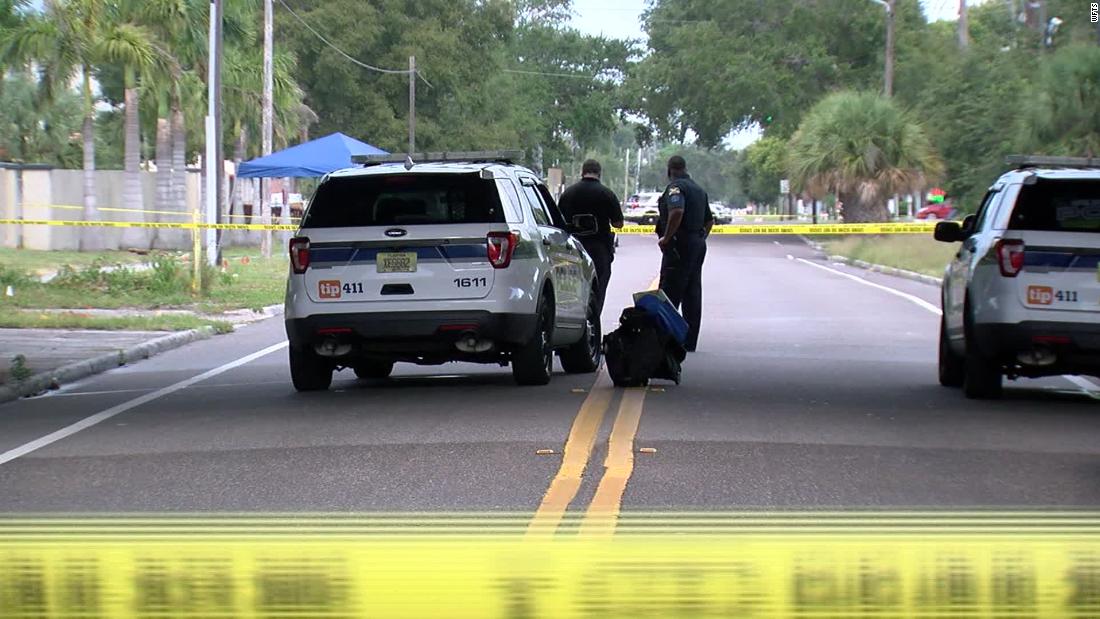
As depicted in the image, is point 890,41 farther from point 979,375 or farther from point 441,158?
point 979,375

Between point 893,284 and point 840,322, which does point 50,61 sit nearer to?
point 893,284

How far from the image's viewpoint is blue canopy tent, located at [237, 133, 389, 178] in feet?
115

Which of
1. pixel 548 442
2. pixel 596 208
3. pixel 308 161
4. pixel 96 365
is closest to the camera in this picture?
pixel 548 442

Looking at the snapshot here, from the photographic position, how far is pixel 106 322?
20.6 meters

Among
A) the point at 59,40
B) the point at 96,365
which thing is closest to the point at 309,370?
the point at 96,365

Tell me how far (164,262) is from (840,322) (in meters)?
11.3

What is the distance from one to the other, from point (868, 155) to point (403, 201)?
144 feet

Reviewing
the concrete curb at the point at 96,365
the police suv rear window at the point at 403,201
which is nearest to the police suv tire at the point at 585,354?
the police suv rear window at the point at 403,201

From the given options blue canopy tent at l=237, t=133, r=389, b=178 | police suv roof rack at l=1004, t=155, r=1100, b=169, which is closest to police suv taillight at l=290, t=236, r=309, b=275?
police suv roof rack at l=1004, t=155, r=1100, b=169

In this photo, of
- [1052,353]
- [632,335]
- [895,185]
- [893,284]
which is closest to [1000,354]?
[1052,353]

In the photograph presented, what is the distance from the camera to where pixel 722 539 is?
743cm

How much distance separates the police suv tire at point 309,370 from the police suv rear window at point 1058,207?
548 centimetres

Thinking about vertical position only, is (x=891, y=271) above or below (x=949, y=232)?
below

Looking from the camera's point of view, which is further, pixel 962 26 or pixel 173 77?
pixel 962 26
